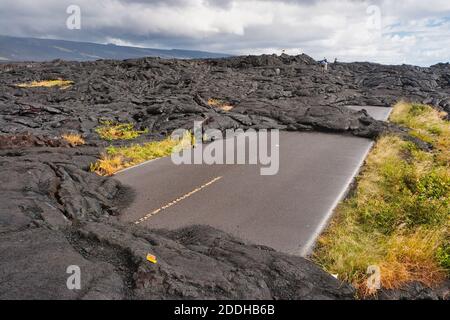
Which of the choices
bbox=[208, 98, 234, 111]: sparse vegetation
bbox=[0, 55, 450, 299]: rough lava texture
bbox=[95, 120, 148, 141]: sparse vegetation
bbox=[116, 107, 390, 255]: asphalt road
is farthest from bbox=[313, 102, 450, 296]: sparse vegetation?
bbox=[208, 98, 234, 111]: sparse vegetation


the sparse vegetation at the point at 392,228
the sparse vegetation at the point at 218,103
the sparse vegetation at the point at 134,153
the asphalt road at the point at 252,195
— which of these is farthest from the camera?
the sparse vegetation at the point at 218,103

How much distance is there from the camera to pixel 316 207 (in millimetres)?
11766

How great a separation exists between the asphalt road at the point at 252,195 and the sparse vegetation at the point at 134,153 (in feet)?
2.01

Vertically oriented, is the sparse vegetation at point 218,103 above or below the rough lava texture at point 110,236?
above

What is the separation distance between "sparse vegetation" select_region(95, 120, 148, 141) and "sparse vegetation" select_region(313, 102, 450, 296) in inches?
557

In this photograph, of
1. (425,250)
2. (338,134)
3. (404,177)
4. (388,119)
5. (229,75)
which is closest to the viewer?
(425,250)

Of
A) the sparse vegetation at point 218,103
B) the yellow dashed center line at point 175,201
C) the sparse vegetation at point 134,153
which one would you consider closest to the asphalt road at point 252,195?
the yellow dashed center line at point 175,201

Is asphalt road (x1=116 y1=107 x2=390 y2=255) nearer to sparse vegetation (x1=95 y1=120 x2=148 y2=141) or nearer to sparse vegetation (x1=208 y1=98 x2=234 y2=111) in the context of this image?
sparse vegetation (x1=95 y1=120 x2=148 y2=141)

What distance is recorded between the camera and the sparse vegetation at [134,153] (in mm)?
15580

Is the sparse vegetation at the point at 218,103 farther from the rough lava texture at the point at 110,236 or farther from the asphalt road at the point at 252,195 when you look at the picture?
the asphalt road at the point at 252,195

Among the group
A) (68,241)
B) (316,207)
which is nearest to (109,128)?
(316,207)

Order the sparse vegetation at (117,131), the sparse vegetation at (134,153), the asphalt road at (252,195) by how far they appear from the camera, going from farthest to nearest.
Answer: the sparse vegetation at (117,131), the sparse vegetation at (134,153), the asphalt road at (252,195)
